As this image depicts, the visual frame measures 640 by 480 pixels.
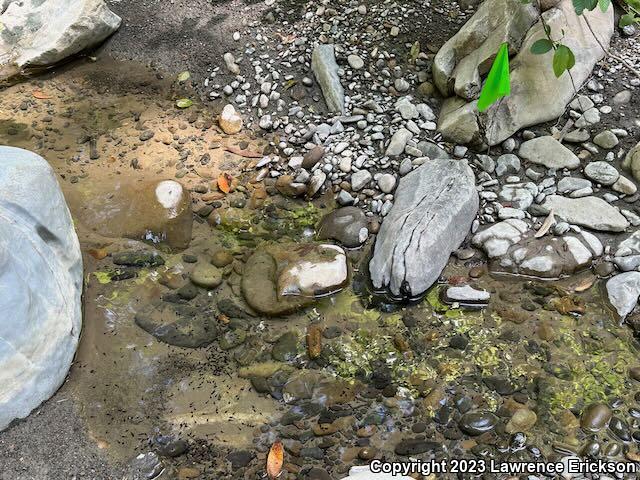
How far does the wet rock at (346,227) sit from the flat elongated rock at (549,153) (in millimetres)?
1001

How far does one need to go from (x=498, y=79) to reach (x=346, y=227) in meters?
1.06

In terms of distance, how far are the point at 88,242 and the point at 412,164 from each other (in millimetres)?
1809

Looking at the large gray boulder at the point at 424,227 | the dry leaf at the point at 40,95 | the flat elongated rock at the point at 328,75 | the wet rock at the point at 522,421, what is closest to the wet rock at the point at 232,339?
the large gray boulder at the point at 424,227

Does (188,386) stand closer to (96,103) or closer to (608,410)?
(608,410)

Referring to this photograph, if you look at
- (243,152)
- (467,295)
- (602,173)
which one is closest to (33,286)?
(243,152)

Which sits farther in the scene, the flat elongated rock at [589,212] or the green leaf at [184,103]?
the green leaf at [184,103]

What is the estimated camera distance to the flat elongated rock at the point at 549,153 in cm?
337

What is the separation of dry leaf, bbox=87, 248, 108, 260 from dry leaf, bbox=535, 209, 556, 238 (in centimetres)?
222

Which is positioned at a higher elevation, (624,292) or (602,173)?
(602,173)

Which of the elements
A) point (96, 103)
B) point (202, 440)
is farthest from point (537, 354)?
point (96, 103)

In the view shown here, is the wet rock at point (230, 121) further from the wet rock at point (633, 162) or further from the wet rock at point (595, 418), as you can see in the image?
the wet rock at point (595, 418)

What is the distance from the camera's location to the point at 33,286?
2455mm

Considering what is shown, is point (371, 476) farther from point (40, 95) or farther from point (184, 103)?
point (40, 95)

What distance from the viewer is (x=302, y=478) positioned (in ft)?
7.60
